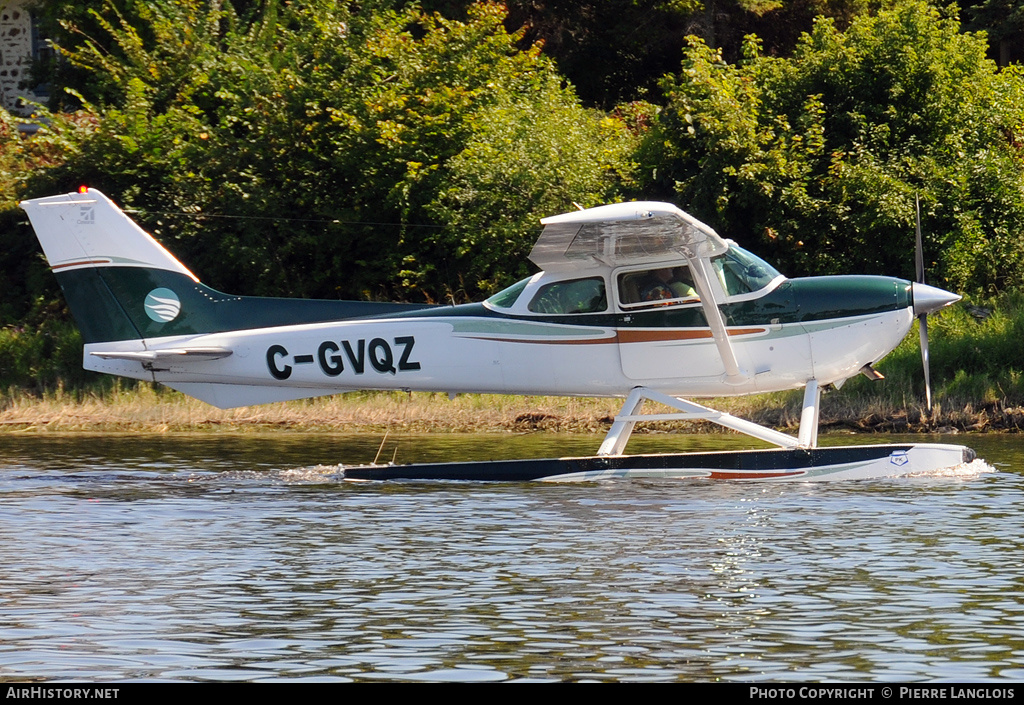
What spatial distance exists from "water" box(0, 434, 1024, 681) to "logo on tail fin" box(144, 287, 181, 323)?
1.53 metres

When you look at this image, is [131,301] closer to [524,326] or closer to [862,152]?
[524,326]

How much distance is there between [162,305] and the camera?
12617 mm

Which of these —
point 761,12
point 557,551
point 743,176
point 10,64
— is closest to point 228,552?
point 557,551

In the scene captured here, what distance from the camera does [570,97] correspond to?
22.9 meters

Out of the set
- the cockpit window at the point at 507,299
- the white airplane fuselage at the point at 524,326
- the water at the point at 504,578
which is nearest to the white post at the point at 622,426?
the white airplane fuselage at the point at 524,326

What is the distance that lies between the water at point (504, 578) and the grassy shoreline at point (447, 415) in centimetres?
337

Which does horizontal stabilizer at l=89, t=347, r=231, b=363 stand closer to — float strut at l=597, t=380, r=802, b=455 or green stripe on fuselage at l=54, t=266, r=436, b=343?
green stripe on fuselage at l=54, t=266, r=436, b=343

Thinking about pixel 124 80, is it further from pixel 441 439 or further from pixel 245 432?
pixel 441 439

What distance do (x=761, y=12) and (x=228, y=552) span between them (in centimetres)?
2006

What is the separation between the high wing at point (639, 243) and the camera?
A: 10.3 meters

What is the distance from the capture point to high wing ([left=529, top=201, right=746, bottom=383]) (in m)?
10.3

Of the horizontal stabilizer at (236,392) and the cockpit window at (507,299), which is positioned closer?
the cockpit window at (507,299)

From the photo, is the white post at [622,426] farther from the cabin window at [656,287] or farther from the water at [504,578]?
the cabin window at [656,287]

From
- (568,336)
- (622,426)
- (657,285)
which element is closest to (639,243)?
(657,285)
